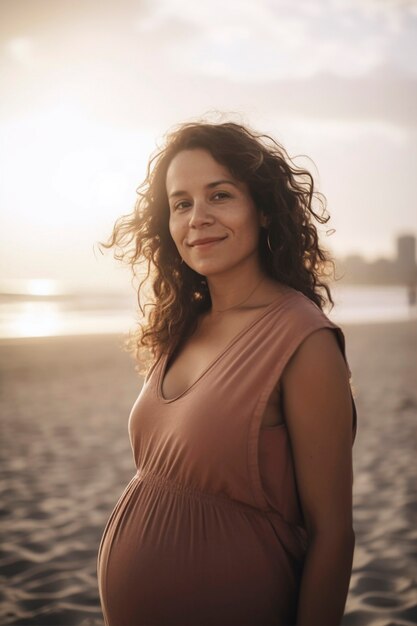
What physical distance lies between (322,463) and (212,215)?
100 centimetres

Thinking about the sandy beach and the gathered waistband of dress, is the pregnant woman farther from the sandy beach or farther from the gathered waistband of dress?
the sandy beach

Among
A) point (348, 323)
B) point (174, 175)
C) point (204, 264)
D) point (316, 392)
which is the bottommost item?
point (348, 323)

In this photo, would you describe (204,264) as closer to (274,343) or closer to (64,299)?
(274,343)

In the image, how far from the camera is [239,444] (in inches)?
71.6

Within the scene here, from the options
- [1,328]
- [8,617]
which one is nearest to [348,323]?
[1,328]

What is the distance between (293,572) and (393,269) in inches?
3079

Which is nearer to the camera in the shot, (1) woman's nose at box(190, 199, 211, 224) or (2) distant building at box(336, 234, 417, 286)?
(1) woman's nose at box(190, 199, 211, 224)

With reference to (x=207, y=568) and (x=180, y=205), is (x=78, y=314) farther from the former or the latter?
(x=207, y=568)

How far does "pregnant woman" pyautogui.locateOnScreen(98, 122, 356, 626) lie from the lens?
71.8 inches

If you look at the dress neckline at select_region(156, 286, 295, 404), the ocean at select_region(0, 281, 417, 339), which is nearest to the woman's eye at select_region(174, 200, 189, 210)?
the dress neckline at select_region(156, 286, 295, 404)

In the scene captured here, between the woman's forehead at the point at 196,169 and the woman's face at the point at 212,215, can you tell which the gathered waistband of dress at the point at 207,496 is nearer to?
the woman's face at the point at 212,215

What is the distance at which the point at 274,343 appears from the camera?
6.18ft

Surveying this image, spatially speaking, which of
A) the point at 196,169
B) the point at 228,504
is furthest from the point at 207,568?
the point at 196,169

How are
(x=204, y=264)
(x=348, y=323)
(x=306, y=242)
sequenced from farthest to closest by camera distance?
(x=348, y=323) → (x=306, y=242) → (x=204, y=264)
